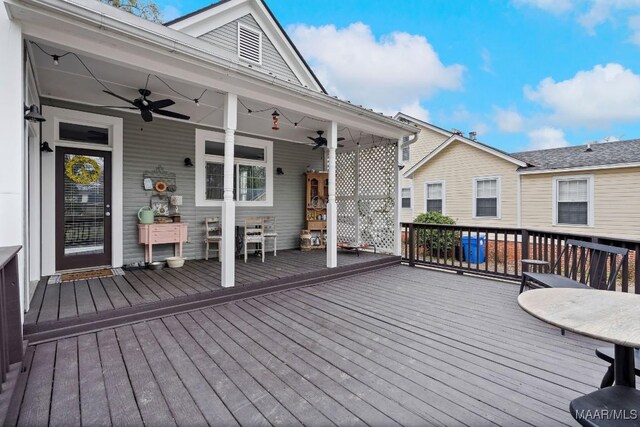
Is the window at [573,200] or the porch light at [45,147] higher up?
the porch light at [45,147]

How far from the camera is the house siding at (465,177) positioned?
9797 millimetres

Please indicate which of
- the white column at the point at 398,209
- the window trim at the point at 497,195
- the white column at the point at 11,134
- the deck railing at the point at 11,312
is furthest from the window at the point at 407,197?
the deck railing at the point at 11,312

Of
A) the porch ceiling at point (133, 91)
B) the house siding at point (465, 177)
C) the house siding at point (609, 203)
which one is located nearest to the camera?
the porch ceiling at point (133, 91)

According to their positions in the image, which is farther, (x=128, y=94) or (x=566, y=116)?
(x=566, y=116)

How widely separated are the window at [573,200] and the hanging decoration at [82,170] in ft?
36.8

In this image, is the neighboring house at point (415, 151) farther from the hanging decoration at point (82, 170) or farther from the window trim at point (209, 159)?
the hanging decoration at point (82, 170)

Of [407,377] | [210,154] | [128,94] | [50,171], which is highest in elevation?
[128,94]

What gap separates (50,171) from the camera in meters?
4.39

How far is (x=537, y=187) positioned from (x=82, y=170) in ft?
37.0

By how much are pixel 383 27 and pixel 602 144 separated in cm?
921

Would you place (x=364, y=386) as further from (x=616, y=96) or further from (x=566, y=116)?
(x=566, y=116)

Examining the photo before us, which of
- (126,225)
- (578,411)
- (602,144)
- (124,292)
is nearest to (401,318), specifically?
(578,411)

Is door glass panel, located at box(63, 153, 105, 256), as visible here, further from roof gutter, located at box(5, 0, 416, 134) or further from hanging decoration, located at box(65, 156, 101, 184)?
roof gutter, located at box(5, 0, 416, 134)

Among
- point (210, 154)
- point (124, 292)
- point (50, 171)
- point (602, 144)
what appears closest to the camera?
point (124, 292)
